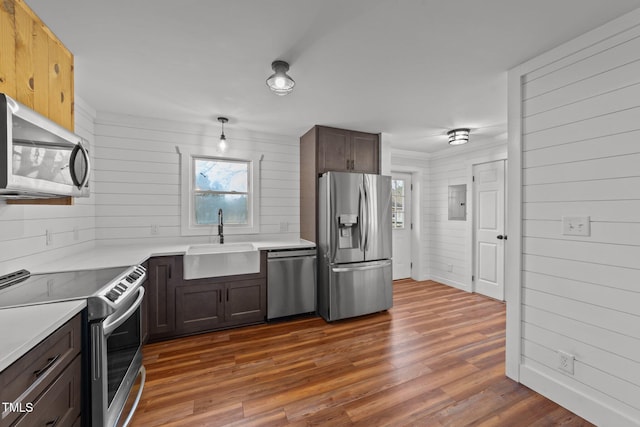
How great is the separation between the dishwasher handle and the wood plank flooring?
79 centimetres

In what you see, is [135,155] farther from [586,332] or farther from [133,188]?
[586,332]

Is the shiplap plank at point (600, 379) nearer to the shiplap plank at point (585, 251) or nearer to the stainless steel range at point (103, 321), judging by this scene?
the shiplap plank at point (585, 251)

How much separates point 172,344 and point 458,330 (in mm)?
2988

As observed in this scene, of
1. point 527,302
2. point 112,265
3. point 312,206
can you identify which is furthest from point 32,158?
point 527,302

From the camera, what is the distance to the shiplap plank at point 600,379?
1510mm

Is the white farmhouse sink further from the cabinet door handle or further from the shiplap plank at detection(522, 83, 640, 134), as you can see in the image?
the shiplap plank at detection(522, 83, 640, 134)

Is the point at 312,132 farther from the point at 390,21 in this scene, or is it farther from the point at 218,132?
the point at 390,21

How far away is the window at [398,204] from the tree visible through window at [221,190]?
8.90 ft

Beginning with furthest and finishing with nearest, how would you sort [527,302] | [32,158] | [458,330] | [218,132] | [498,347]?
[218,132], [458,330], [498,347], [527,302], [32,158]

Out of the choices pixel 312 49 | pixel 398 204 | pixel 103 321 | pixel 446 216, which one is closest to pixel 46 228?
pixel 103 321

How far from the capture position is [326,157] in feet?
11.3

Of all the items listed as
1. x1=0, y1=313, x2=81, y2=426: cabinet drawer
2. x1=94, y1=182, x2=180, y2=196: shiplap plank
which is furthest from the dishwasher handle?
x1=0, y1=313, x2=81, y2=426: cabinet drawer

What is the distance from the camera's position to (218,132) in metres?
3.49

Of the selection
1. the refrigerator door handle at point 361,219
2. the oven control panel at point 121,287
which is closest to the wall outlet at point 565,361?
the refrigerator door handle at point 361,219
